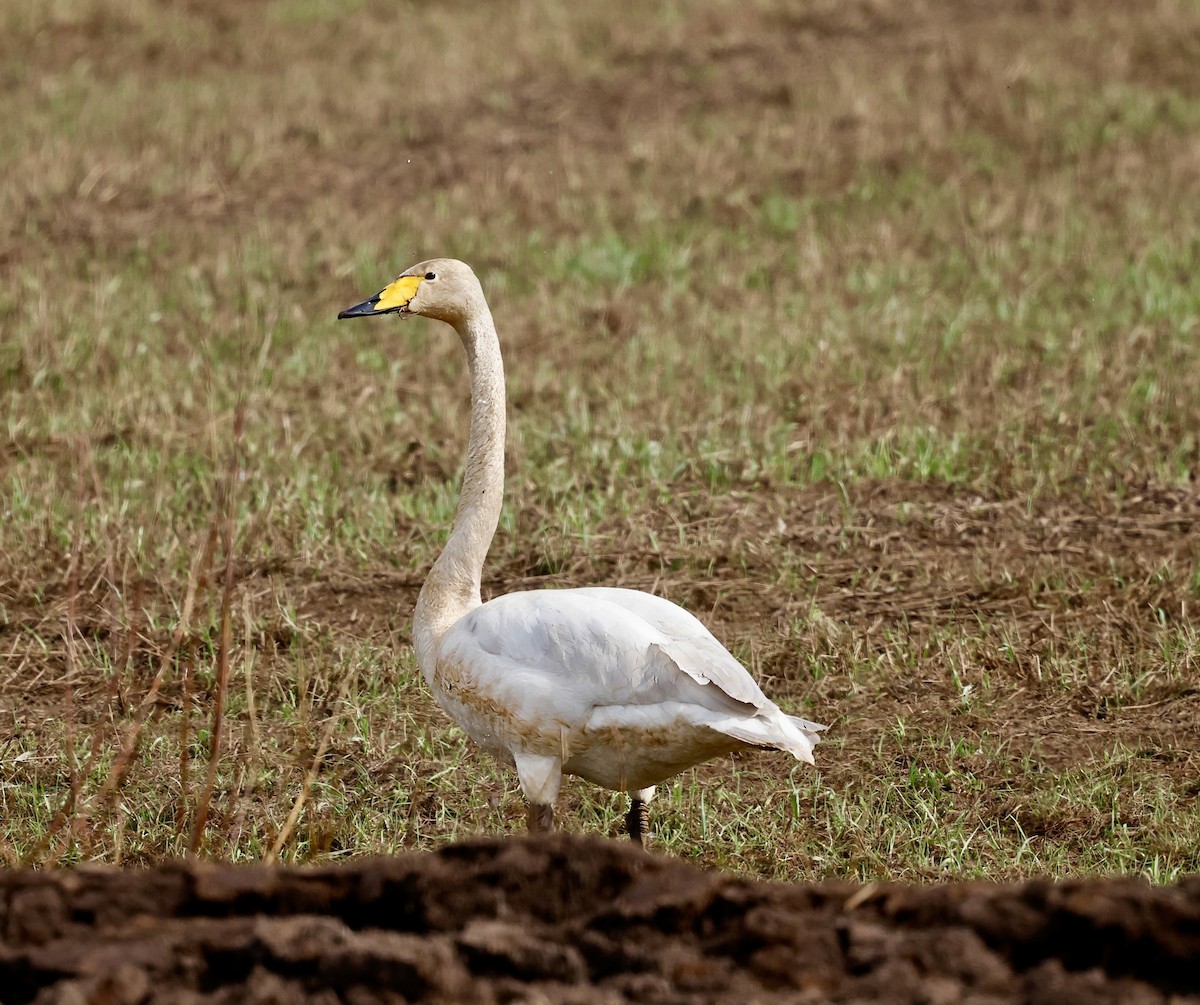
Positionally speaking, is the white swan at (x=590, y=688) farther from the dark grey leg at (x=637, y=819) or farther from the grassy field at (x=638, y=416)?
the grassy field at (x=638, y=416)

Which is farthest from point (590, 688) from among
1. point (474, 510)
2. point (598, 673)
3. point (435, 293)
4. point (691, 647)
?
point (435, 293)

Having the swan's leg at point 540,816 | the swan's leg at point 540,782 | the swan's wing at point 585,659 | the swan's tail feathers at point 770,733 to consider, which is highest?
the swan's wing at point 585,659

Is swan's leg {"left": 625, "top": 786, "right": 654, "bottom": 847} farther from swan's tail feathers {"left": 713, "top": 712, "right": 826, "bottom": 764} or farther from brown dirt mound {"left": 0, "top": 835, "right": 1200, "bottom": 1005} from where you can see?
brown dirt mound {"left": 0, "top": 835, "right": 1200, "bottom": 1005}

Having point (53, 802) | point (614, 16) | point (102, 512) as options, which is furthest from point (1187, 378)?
point (614, 16)

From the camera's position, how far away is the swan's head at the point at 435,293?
471cm

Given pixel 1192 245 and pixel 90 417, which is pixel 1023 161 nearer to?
pixel 1192 245

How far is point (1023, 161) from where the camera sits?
11.5 metres

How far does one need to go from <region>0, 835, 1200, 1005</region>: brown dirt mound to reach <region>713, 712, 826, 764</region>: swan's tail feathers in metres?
0.99

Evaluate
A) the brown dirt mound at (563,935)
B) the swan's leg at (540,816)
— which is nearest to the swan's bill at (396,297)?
the swan's leg at (540,816)

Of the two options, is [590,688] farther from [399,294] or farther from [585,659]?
[399,294]

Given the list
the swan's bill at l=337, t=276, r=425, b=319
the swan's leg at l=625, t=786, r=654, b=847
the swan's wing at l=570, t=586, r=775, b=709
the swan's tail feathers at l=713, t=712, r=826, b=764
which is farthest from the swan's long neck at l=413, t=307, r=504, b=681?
the swan's tail feathers at l=713, t=712, r=826, b=764

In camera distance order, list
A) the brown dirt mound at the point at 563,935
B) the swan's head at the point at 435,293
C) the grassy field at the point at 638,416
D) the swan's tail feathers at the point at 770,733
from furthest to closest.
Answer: the grassy field at the point at 638,416 < the swan's head at the point at 435,293 < the swan's tail feathers at the point at 770,733 < the brown dirt mound at the point at 563,935

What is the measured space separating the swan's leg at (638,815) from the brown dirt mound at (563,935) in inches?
58.4

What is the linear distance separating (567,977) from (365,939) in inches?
12.2
